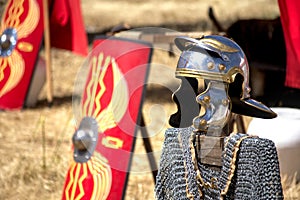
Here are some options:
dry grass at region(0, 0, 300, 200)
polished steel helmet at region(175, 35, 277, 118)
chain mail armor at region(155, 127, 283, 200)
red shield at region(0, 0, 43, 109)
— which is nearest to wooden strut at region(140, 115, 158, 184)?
dry grass at region(0, 0, 300, 200)

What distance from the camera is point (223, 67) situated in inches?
122

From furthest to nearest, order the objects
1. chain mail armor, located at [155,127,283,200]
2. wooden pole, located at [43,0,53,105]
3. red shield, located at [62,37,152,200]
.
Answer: wooden pole, located at [43,0,53,105]
red shield, located at [62,37,152,200]
chain mail armor, located at [155,127,283,200]

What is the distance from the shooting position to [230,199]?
10.4ft

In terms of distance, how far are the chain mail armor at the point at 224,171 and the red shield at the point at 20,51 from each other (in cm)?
341

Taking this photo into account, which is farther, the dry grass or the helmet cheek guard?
the dry grass

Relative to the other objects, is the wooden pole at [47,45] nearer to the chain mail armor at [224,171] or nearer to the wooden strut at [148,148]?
the wooden strut at [148,148]

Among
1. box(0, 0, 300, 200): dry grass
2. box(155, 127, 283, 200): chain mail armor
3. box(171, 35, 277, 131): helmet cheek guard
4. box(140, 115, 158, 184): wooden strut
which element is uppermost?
box(171, 35, 277, 131): helmet cheek guard

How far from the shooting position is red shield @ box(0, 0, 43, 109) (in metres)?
6.64

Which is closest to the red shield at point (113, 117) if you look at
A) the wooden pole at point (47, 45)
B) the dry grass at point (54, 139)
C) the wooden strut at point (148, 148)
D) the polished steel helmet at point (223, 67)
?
the wooden strut at point (148, 148)

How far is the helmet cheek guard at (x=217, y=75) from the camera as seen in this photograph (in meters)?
3.10

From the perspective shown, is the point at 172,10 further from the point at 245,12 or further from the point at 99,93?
the point at 99,93

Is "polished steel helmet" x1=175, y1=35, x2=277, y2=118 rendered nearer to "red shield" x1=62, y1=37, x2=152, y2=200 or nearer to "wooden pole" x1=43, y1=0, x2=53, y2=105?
"red shield" x1=62, y1=37, x2=152, y2=200

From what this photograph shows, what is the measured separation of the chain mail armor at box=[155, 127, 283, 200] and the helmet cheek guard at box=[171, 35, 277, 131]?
12 centimetres

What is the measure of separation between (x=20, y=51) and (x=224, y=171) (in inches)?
164
